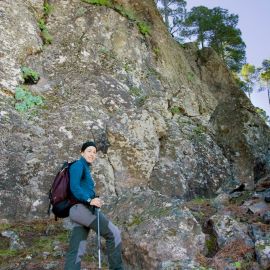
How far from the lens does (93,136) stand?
12.4 meters

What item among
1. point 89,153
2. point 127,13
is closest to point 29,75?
point 127,13

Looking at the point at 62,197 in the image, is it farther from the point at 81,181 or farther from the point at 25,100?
the point at 25,100

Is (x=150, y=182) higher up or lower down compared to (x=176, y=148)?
lower down

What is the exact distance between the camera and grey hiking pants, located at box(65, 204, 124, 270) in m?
5.61

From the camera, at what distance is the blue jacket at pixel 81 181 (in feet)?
18.3

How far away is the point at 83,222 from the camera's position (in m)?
5.70

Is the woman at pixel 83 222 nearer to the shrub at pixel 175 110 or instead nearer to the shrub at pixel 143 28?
the shrub at pixel 175 110

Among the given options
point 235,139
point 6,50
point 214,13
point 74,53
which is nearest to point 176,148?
point 235,139

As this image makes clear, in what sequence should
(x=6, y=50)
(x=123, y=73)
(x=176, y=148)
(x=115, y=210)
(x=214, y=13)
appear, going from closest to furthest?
(x=115, y=210) → (x=6, y=50) → (x=176, y=148) → (x=123, y=73) → (x=214, y=13)

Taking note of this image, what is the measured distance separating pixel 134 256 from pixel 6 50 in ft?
31.8

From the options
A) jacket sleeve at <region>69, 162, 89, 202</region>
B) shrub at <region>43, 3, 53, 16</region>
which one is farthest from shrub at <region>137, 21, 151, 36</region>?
jacket sleeve at <region>69, 162, 89, 202</region>

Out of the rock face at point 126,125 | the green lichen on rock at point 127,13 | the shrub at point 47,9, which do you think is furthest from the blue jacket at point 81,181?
the green lichen on rock at point 127,13

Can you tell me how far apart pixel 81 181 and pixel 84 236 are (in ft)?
2.74

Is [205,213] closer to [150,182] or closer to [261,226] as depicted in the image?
[261,226]
